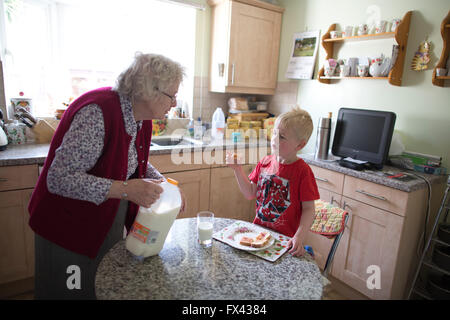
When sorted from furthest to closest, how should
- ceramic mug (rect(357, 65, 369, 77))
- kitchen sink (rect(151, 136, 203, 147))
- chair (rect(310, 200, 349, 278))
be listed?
kitchen sink (rect(151, 136, 203, 147))
ceramic mug (rect(357, 65, 369, 77))
chair (rect(310, 200, 349, 278))

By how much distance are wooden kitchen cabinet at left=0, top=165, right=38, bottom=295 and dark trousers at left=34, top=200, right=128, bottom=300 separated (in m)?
0.79

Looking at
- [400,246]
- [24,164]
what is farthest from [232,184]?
[24,164]

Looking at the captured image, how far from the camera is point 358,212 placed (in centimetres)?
196

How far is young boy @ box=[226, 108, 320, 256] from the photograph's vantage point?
1.23 meters

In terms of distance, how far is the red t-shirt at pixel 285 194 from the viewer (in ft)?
4.06

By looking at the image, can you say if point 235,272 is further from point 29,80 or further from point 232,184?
point 29,80

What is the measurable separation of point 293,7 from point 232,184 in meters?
1.75

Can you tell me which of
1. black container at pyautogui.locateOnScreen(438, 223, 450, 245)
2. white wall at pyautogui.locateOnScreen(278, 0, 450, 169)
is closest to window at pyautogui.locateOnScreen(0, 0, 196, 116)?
white wall at pyautogui.locateOnScreen(278, 0, 450, 169)

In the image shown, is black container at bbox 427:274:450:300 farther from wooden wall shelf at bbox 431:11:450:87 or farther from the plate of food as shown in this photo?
the plate of food

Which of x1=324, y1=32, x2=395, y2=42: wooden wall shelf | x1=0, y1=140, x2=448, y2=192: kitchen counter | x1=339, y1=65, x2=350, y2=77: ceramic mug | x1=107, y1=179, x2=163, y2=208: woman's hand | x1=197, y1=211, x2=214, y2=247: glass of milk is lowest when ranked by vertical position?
x1=197, y1=211, x2=214, y2=247: glass of milk

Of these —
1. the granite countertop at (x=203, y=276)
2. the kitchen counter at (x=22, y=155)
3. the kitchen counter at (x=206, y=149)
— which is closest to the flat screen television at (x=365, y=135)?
the kitchen counter at (x=206, y=149)

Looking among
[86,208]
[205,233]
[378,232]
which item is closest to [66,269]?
[86,208]

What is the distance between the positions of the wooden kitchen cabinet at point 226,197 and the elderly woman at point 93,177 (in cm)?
135

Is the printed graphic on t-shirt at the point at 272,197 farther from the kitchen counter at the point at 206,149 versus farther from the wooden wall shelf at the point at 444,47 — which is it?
the wooden wall shelf at the point at 444,47
